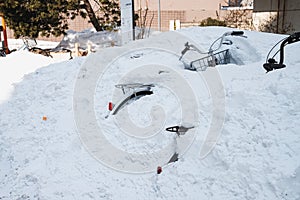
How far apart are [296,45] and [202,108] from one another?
2.71m

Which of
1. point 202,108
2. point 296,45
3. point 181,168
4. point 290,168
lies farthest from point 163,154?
point 296,45

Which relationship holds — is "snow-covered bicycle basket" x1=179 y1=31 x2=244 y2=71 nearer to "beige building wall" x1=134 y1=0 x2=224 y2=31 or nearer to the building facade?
the building facade

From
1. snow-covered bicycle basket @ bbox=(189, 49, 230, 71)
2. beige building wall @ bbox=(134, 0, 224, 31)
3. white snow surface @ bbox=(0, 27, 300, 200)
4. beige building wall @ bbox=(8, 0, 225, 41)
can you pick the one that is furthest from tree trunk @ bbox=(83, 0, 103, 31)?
white snow surface @ bbox=(0, 27, 300, 200)

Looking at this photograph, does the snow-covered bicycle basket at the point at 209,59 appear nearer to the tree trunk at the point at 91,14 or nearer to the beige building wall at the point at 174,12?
the tree trunk at the point at 91,14

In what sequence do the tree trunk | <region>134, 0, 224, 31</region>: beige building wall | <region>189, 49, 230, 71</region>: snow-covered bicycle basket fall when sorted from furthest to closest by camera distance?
1. <region>134, 0, 224, 31</region>: beige building wall
2. the tree trunk
3. <region>189, 49, 230, 71</region>: snow-covered bicycle basket

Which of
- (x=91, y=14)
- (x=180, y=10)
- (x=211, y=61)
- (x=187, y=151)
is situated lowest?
(x=187, y=151)

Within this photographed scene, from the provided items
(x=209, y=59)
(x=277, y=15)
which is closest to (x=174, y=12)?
(x=277, y=15)

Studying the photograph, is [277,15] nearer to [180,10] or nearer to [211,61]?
[211,61]

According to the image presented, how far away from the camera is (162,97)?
14.5 ft

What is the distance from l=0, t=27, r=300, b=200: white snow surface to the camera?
2.86 metres

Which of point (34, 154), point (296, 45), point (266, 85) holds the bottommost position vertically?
point (34, 154)

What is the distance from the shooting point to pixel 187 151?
344 cm

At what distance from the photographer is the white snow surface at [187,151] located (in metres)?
2.86

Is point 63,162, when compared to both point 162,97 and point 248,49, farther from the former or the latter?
point 248,49
